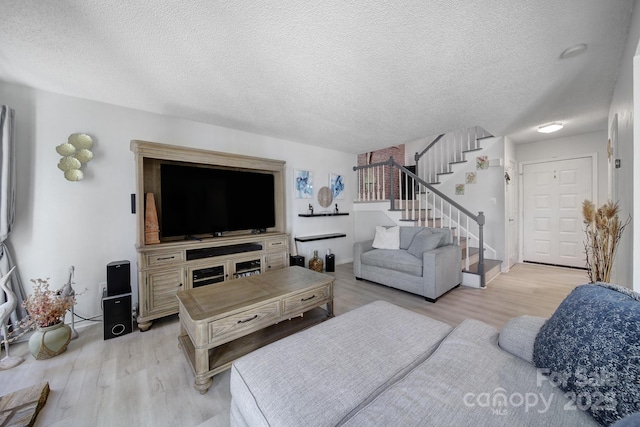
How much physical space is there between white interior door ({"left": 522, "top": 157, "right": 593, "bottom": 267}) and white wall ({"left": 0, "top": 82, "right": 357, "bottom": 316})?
6194 mm

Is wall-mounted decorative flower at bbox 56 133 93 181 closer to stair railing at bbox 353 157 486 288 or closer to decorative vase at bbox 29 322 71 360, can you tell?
decorative vase at bbox 29 322 71 360

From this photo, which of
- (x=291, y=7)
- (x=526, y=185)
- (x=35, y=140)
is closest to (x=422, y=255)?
(x=291, y=7)

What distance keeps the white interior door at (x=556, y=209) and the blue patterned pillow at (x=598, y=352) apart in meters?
4.68

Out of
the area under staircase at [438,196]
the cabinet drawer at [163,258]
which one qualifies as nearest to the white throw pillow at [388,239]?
the area under staircase at [438,196]

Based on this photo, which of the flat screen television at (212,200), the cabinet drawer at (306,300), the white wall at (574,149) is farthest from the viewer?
the white wall at (574,149)

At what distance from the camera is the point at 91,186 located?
2.44 m

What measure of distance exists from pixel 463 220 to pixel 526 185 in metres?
1.58

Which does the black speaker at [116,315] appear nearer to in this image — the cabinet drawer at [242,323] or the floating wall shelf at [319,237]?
the cabinet drawer at [242,323]

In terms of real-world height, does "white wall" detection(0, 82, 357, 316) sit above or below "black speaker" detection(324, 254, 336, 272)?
above

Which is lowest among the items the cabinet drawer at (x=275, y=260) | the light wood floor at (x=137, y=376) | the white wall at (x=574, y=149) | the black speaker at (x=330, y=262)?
the light wood floor at (x=137, y=376)

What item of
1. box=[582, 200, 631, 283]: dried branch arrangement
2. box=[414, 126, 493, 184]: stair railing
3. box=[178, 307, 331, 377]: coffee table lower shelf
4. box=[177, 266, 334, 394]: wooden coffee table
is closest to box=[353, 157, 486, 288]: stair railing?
box=[414, 126, 493, 184]: stair railing

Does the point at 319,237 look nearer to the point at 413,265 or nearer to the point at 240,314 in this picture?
the point at 413,265

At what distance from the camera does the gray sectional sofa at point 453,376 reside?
723 millimetres

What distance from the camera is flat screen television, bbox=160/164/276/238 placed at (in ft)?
8.85
